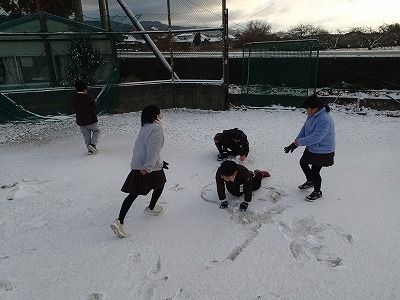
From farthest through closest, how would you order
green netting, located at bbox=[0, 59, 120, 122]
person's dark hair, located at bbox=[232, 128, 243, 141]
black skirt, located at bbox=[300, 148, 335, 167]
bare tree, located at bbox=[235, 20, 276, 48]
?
bare tree, located at bbox=[235, 20, 276, 48], green netting, located at bbox=[0, 59, 120, 122], person's dark hair, located at bbox=[232, 128, 243, 141], black skirt, located at bbox=[300, 148, 335, 167]

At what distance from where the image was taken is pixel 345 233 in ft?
11.0

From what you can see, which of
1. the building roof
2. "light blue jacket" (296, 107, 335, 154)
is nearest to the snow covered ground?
"light blue jacket" (296, 107, 335, 154)

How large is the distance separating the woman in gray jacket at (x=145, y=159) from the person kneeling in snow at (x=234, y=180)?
0.76 meters

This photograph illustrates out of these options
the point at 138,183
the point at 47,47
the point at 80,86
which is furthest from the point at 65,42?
the point at 138,183

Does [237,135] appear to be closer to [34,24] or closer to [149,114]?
[149,114]

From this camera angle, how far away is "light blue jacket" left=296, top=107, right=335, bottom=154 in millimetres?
3654

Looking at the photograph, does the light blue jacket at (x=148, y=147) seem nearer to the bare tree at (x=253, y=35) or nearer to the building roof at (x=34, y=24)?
the building roof at (x=34, y=24)

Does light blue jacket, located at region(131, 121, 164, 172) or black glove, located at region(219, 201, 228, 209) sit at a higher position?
light blue jacket, located at region(131, 121, 164, 172)

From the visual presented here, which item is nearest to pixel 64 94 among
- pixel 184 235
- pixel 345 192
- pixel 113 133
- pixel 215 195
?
pixel 113 133

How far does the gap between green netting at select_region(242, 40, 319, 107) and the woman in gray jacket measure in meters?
6.53

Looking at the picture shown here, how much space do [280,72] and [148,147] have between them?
22.5ft

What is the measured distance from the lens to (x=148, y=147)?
3195 millimetres

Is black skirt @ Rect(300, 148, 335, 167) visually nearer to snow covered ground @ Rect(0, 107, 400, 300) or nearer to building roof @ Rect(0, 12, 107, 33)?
snow covered ground @ Rect(0, 107, 400, 300)

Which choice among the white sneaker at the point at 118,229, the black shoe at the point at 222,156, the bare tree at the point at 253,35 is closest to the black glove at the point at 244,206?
the white sneaker at the point at 118,229
